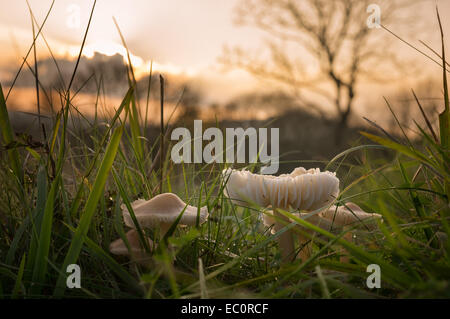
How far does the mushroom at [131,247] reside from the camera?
89cm

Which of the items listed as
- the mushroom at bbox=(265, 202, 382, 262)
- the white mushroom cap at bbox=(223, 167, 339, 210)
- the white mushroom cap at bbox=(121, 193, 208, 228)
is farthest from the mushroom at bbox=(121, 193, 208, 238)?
the mushroom at bbox=(265, 202, 382, 262)

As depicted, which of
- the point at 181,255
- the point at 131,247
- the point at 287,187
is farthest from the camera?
the point at 287,187

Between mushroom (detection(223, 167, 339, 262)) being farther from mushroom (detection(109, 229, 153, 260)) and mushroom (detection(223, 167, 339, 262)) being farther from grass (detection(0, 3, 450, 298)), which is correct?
mushroom (detection(109, 229, 153, 260))

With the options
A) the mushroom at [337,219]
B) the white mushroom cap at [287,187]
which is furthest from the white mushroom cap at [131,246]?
the mushroom at [337,219]

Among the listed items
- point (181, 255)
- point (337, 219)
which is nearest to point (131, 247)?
point (181, 255)

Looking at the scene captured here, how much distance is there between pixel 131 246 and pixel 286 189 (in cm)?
50

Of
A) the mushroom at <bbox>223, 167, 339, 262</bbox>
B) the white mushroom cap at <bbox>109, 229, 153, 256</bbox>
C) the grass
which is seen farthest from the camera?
the mushroom at <bbox>223, 167, 339, 262</bbox>

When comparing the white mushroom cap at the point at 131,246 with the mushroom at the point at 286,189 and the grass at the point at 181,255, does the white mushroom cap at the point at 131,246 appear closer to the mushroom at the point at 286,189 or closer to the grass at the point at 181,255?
the grass at the point at 181,255

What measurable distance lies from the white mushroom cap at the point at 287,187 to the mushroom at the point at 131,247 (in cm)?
32

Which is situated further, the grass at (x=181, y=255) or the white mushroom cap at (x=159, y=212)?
the white mushroom cap at (x=159, y=212)

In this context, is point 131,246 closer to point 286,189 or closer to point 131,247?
point 131,247

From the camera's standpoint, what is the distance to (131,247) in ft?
2.97

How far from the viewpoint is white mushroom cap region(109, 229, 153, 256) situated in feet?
2.91

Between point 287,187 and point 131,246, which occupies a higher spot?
point 287,187
